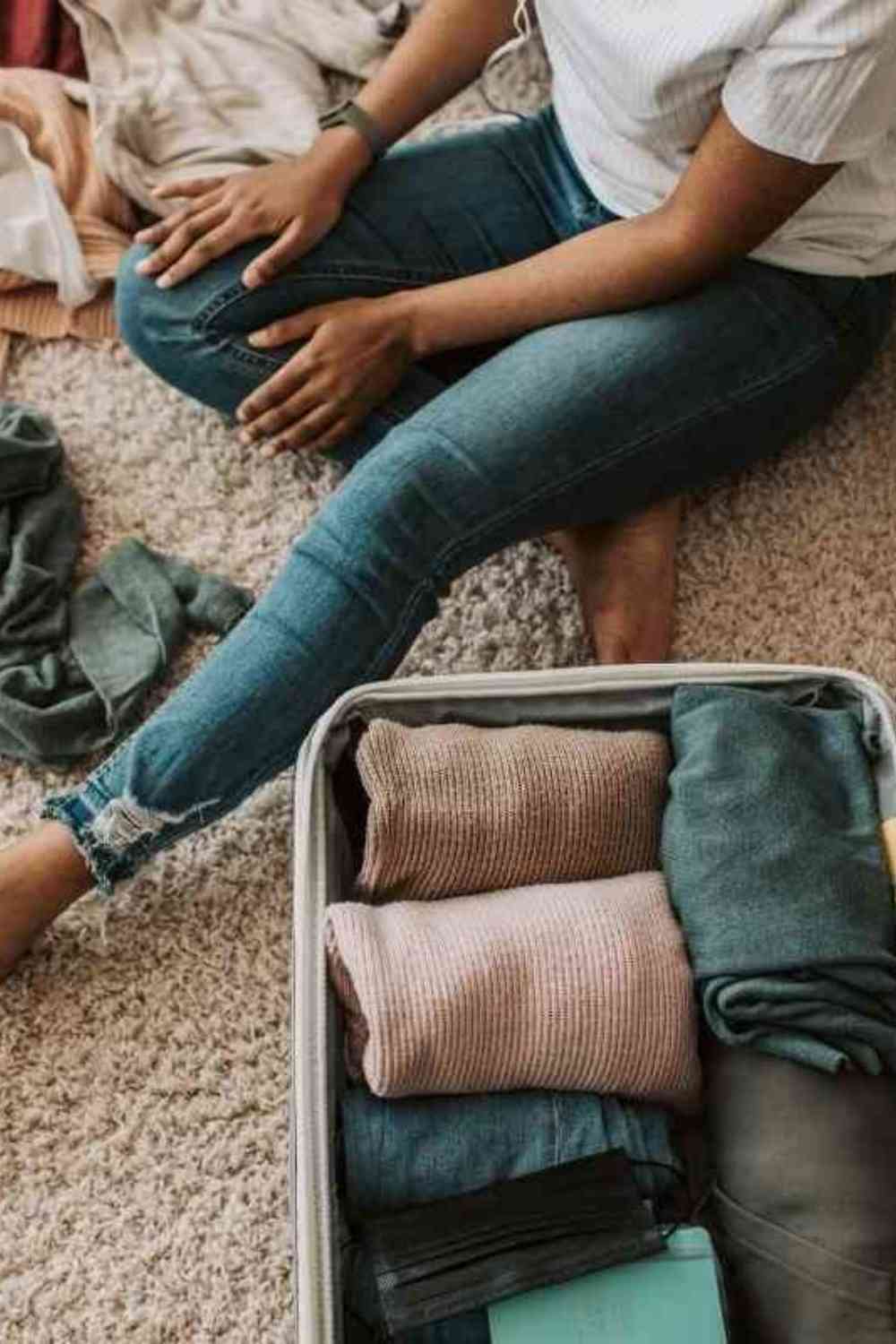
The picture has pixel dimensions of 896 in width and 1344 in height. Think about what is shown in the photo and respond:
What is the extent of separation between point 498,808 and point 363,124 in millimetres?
576

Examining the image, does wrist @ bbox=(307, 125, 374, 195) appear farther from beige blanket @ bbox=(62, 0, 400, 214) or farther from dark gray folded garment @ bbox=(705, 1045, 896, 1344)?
dark gray folded garment @ bbox=(705, 1045, 896, 1344)

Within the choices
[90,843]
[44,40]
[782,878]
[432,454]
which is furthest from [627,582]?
[44,40]

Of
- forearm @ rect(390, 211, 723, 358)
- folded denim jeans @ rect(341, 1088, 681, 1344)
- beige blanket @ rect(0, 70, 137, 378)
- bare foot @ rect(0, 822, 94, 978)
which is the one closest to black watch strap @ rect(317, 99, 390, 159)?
forearm @ rect(390, 211, 723, 358)

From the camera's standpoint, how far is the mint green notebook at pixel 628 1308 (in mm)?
811

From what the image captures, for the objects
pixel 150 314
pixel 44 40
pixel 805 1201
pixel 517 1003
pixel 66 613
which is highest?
pixel 44 40

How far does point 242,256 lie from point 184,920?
19.6 inches

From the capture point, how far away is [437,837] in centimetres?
94

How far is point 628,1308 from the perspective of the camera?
2.70 ft

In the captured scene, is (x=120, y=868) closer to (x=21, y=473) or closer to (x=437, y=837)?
(x=437, y=837)

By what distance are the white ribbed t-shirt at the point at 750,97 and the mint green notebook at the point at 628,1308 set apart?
64 cm

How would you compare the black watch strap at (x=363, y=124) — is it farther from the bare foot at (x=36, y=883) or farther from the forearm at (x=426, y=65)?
the bare foot at (x=36, y=883)

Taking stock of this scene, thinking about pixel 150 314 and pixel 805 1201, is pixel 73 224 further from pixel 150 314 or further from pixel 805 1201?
pixel 805 1201

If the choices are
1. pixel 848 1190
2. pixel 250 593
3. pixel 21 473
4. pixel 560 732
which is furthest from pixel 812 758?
pixel 21 473

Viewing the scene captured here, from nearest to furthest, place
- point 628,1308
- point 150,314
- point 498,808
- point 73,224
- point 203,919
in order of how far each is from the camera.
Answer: point 628,1308
point 498,808
point 203,919
point 150,314
point 73,224
